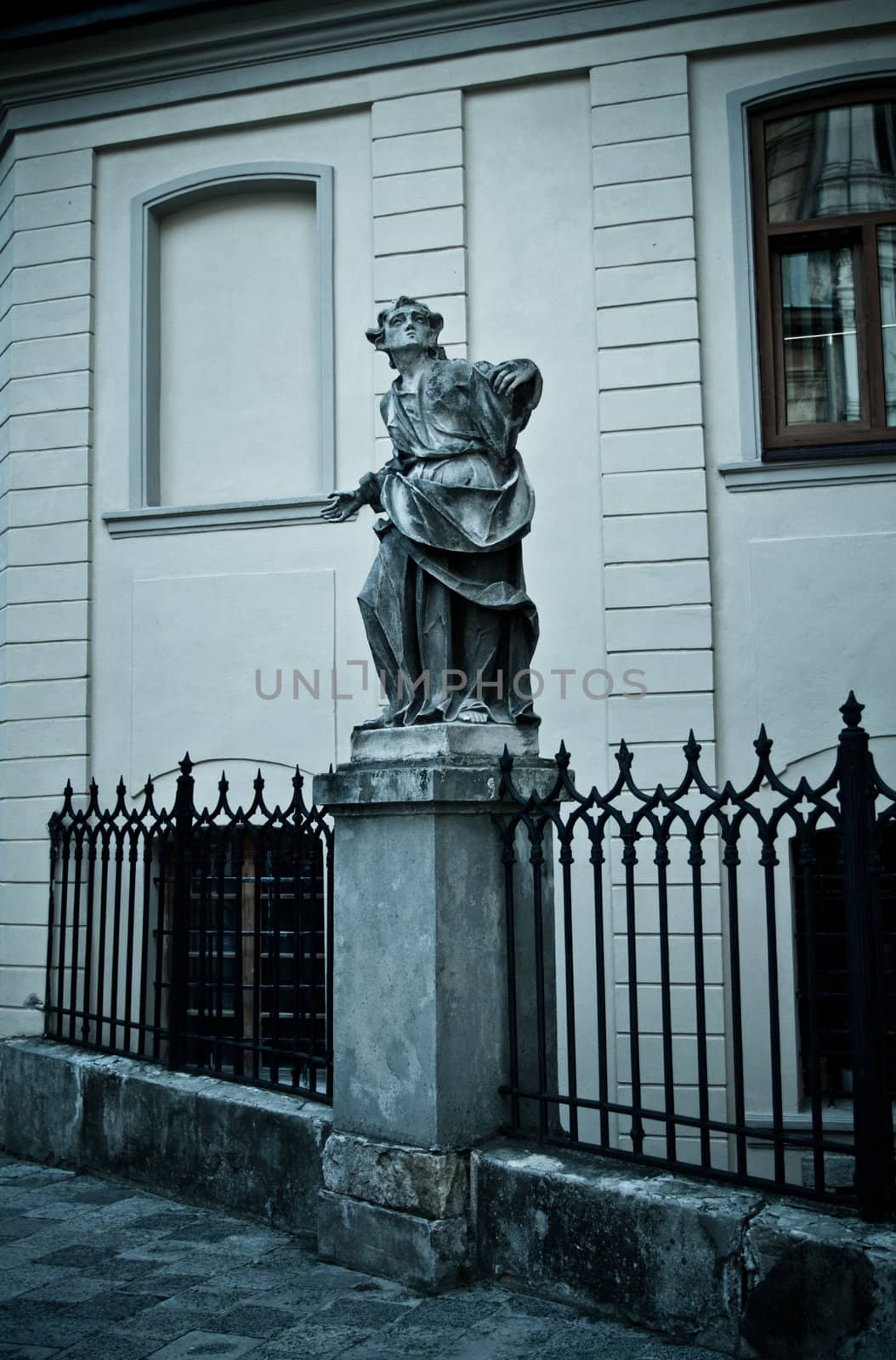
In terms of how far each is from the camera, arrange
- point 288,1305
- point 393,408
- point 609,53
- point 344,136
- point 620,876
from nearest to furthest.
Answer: point 288,1305 → point 393,408 → point 620,876 → point 609,53 → point 344,136

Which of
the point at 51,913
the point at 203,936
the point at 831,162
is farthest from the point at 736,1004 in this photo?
the point at 831,162

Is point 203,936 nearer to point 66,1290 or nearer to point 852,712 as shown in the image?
point 66,1290

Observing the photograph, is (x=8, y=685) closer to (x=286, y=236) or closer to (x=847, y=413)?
(x=286, y=236)

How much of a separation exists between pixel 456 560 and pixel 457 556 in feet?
0.06

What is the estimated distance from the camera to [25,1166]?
728cm

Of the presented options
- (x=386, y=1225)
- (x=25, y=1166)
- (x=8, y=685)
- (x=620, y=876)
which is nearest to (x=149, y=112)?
(x=8, y=685)

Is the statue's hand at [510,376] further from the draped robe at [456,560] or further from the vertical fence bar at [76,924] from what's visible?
the vertical fence bar at [76,924]

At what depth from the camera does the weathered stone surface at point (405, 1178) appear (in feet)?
15.6

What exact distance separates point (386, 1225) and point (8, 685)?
19.3 feet

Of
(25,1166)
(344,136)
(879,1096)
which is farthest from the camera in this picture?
(344,136)

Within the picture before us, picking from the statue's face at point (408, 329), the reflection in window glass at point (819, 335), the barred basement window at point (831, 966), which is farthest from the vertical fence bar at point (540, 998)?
the reflection in window glass at point (819, 335)

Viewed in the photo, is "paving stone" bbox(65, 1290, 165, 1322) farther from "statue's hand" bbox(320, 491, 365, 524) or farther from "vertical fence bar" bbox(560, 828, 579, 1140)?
"statue's hand" bbox(320, 491, 365, 524)

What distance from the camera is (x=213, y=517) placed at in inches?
364

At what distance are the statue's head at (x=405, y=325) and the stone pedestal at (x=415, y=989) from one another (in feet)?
5.14
